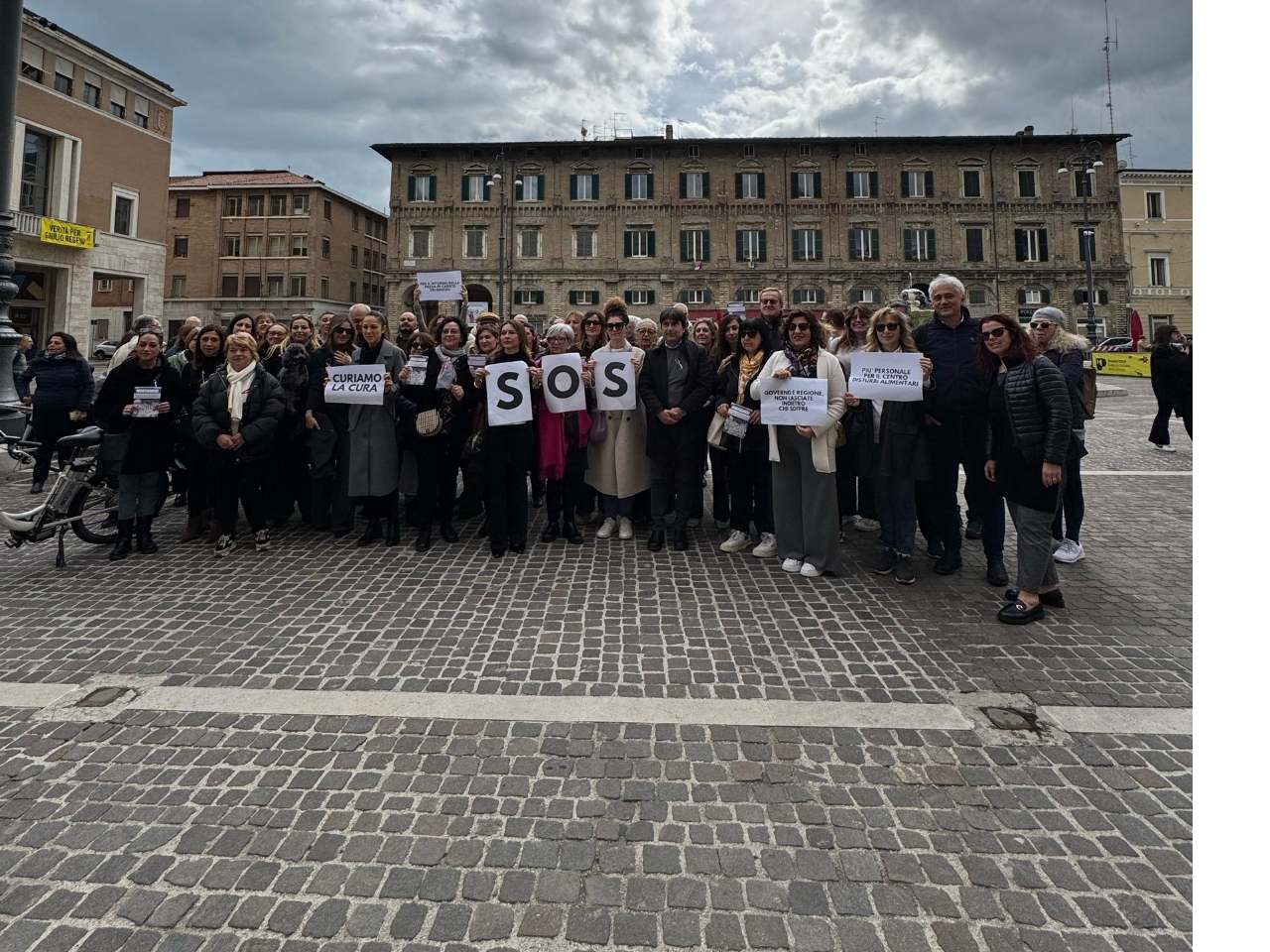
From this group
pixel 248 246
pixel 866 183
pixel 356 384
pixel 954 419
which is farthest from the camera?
pixel 248 246

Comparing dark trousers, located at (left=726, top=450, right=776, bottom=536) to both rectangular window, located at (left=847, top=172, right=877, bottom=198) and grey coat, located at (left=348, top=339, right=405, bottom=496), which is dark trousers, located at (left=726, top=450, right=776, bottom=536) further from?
rectangular window, located at (left=847, top=172, right=877, bottom=198)

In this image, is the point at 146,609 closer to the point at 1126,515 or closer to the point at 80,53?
the point at 1126,515

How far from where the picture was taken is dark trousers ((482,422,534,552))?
6773 mm

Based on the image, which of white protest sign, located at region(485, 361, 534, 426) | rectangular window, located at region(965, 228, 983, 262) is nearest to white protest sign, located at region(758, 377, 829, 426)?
white protest sign, located at region(485, 361, 534, 426)

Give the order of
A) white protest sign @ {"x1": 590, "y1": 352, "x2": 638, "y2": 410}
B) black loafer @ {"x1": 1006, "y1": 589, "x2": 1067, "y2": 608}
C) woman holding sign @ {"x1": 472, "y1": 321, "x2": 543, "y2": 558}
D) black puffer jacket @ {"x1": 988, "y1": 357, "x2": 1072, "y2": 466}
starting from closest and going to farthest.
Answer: black puffer jacket @ {"x1": 988, "y1": 357, "x2": 1072, "y2": 466} → black loafer @ {"x1": 1006, "y1": 589, "x2": 1067, "y2": 608} → woman holding sign @ {"x1": 472, "y1": 321, "x2": 543, "y2": 558} → white protest sign @ {"x1": 590, "y1": 352, "x2": 638, "y2": 410}

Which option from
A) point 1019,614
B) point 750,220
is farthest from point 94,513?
point 750,220

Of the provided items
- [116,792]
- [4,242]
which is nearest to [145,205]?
[4,242]

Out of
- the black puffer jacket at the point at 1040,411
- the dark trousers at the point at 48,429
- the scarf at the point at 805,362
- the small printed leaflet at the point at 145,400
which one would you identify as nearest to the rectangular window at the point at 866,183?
the scarf at the point at 805,362

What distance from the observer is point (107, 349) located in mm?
34625

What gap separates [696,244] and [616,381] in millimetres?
45262

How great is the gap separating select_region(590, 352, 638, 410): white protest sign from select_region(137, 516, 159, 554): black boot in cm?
464

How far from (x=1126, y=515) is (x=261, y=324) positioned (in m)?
10.9

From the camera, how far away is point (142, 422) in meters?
6.73

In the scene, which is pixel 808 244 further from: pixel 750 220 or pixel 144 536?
pixel 144 536
